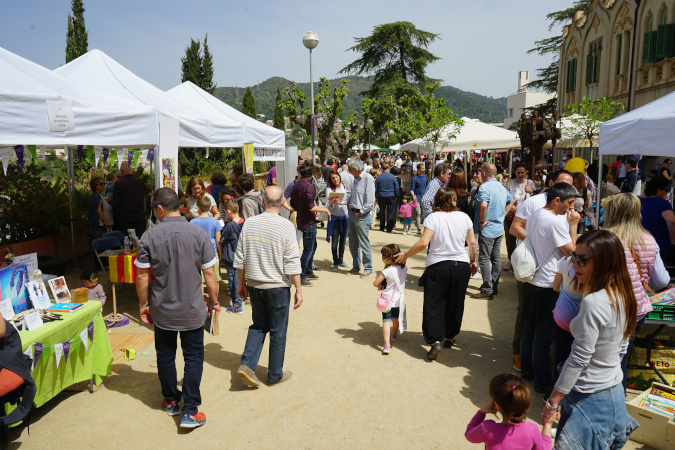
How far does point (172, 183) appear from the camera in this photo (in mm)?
6109

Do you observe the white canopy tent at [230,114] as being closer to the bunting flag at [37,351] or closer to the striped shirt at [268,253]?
the striped shirt at [268,253]

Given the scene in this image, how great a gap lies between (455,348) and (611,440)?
2.77 metres

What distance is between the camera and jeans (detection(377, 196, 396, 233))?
39.8 ft

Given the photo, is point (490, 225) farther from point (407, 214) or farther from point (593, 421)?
point (407, 214)

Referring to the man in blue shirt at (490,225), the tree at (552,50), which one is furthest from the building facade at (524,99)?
the man in blue shirt at (490,225)

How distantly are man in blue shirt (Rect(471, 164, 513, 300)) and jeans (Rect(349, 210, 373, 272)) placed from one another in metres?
1.96

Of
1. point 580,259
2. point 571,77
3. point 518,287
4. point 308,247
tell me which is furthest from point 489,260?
point 571,77

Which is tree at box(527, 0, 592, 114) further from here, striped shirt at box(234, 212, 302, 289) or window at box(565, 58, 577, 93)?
striped shirt at box(234, 212, 302, 289)

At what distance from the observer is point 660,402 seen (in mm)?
3648

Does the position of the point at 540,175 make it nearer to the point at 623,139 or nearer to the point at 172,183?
the point at 623,139

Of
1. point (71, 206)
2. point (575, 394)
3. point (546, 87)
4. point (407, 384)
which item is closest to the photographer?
point (575, 394)

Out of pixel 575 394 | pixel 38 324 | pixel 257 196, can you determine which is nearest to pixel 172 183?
pixel 257 196

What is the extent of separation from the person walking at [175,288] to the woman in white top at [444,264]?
82.7 inches

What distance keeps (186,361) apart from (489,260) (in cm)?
469
